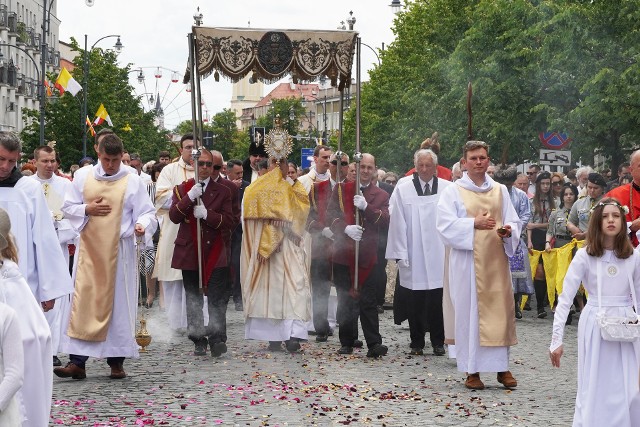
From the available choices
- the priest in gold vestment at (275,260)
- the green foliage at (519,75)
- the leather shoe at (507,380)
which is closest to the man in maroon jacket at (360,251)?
the priest in gold vestment at (275,260)

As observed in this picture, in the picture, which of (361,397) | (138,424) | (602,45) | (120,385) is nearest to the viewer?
(138,424)

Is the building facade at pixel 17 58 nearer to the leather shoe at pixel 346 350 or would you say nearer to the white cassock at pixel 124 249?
the leather shoe at pixel 346 350

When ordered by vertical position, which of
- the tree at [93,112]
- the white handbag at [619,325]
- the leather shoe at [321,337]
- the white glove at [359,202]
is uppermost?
the tree at [93,112]

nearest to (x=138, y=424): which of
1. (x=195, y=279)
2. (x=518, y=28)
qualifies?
(x=195, y=279)

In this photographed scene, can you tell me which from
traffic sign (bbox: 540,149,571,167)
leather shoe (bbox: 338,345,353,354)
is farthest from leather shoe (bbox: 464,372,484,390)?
traffic sign (bbox: 540,149,571,167)

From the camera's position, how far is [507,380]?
36.3 ft

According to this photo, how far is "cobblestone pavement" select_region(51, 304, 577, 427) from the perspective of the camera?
30.9ft

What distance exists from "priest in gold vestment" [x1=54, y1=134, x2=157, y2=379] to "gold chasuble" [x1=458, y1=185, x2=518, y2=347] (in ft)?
9.01

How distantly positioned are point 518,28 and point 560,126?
216 inches

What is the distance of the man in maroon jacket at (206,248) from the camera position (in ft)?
A: 43.1

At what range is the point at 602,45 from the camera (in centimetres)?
2597

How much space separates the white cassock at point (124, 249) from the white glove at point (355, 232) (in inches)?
94.5

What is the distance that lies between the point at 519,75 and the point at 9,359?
2883cm

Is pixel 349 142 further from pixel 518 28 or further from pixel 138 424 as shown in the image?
pixel 138 424
